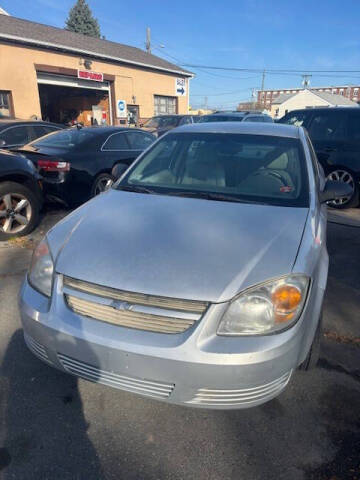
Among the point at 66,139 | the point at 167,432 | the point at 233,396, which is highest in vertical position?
the point at 66,139

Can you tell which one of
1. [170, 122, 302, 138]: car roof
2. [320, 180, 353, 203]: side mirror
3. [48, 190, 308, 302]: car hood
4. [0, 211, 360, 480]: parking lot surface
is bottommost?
[0, 211, 360, 480]: parking lot surface

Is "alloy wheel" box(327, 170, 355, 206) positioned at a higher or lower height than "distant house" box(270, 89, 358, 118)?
lower

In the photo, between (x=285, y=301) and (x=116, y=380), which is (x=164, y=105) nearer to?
(x=285, y=301)

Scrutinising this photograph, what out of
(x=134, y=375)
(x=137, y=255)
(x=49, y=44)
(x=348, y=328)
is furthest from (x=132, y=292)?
Answer: (x=49, y=44)

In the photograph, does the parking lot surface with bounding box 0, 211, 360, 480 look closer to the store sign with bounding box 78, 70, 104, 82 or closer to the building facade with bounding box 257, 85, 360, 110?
the store sign with bounding box 78, 70, 104, 82

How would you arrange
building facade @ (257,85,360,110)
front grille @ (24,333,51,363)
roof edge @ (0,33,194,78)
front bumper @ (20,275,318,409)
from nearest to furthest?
front bumper @ (20,275,318,409) → front grille @ (24,333,51,363) → roof edge @ (0,33,194,78) → building facade @ (257,85,360,110)

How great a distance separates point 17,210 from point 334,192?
4100mm

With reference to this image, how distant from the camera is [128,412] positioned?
2.06 metres

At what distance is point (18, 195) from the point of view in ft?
15.8

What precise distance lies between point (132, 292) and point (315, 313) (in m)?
1.03

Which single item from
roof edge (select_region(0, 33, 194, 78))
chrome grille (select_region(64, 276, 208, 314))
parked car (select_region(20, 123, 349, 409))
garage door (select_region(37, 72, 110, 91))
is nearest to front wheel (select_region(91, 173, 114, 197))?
parked car (select_region(20, 123, 349, 409))

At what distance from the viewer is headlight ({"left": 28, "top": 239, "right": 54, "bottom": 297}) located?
6.52 feet

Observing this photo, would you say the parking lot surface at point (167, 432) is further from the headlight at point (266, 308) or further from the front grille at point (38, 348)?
the headlight at point (266, 308)

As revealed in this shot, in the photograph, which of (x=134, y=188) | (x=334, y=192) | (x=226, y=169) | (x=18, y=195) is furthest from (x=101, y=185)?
(x=334, y=192)
